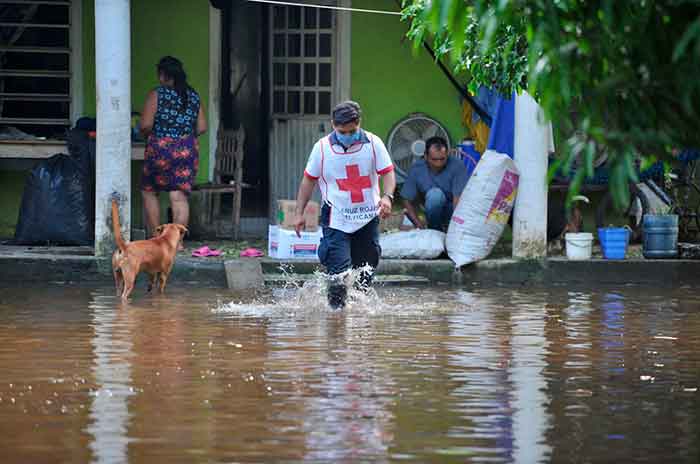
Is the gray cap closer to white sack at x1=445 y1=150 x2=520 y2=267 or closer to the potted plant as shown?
white sack at x1=445 y1=150 x2=520 y2=267

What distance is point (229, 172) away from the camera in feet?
53.2

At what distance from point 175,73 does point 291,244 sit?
6.87ft

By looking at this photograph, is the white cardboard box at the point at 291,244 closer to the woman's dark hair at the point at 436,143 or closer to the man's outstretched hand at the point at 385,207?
the woman's dark hair at the point at 436,143

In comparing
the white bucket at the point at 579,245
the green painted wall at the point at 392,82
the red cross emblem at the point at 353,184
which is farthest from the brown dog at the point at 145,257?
the green painted wall at the point at 392,82

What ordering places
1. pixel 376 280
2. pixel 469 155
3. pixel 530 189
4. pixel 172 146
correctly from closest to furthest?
1. pixel 376 280
2. pixel 530 189
3. pixel 172 146
4. pixel 469 155

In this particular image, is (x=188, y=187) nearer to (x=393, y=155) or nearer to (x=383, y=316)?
(x=393, y=155)

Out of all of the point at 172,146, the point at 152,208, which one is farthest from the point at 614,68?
the point at 152,208

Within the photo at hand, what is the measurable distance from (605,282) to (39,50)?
6800 millimetres

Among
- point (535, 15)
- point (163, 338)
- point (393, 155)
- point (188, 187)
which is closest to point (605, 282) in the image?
point (393, 155)

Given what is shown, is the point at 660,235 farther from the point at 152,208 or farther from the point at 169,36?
the point at 169,36

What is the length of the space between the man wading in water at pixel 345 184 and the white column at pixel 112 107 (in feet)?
11.2

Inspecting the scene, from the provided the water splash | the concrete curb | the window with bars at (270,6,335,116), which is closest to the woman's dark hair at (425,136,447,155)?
the concrete curb

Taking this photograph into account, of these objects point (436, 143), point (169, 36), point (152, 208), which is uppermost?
point (169, 36)

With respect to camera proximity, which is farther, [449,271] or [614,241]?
[614,241]
